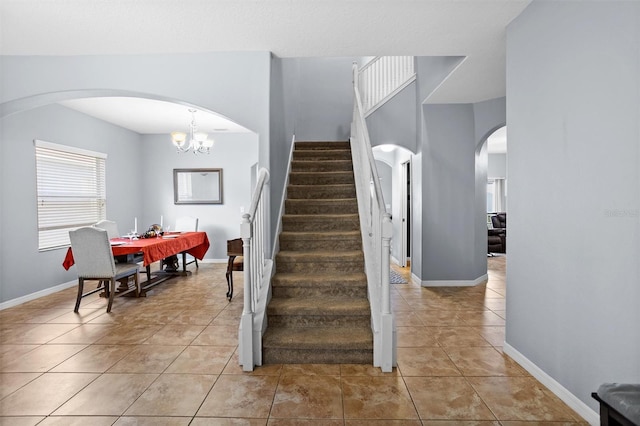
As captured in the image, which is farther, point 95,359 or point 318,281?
point 318,281

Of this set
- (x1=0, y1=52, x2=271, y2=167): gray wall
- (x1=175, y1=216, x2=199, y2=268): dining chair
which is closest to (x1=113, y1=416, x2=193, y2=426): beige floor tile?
(x1=0, y1=52, x2=271, y2=167): gray wall

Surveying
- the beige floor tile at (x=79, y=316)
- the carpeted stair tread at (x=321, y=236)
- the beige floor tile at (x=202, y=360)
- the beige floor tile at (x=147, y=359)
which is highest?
the carpeted stair tread at (x=321, y=236)

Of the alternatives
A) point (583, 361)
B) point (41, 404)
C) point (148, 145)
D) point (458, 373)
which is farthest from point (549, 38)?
point (148, 145)

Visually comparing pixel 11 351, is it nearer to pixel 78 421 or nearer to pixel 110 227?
pixel 78 421

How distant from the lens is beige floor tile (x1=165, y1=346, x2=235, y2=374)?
254cm

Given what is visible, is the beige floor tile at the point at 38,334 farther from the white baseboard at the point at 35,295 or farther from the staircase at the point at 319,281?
the staircase at the point at 319,281

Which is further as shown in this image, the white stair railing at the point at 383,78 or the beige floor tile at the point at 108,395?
the white stair railing at the point at 383,78

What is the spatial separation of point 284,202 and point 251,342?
5.97ft

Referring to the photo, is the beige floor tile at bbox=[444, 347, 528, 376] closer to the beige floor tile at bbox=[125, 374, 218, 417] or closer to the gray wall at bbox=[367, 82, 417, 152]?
the beige floor tile at bbox=[125, 374, 218, 417]

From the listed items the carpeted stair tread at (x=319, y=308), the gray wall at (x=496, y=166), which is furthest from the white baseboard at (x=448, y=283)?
→ the gray wall at (x=496, y=166)

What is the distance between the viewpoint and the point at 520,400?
2131 millimetres

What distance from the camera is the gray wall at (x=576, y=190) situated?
166 cm

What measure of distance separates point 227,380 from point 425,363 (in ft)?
5.00

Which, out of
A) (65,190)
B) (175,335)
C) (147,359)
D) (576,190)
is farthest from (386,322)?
(65,190)
